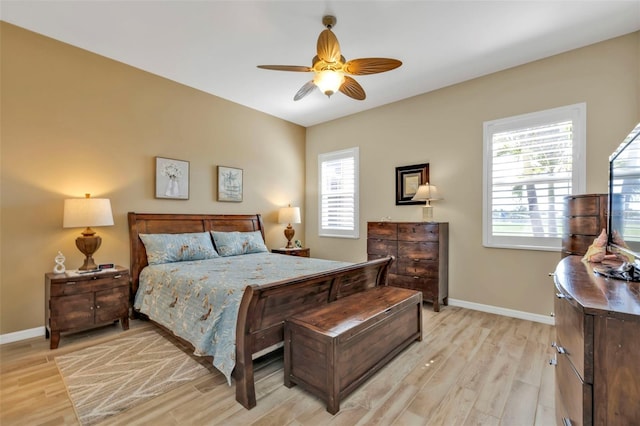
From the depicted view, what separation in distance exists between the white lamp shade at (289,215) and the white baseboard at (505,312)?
9.08ft

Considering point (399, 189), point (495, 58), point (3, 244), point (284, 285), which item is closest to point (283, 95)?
point (399, 189)

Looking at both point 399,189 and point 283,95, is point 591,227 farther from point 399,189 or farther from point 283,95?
point 283,95

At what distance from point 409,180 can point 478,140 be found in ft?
3.50

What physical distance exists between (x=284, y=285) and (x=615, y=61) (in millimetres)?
4005

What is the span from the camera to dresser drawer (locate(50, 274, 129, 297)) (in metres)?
2.79

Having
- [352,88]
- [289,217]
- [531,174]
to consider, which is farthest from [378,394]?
[289,217]

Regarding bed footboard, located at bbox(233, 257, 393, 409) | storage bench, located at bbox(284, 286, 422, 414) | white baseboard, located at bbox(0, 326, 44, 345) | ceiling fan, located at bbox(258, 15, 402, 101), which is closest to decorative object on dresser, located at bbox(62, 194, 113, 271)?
white baseboard, located at bbox(0, 326, 44, 345)

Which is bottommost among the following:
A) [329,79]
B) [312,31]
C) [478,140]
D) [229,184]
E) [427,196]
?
[427,196]

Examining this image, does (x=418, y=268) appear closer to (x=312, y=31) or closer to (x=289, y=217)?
(x=289, y=217)

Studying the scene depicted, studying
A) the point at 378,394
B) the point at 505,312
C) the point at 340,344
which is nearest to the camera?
the point at 340,344

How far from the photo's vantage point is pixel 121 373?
7.67 ft

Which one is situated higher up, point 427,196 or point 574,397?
point 427,196

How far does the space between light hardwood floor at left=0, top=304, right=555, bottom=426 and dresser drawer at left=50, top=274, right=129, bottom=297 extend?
52 cm

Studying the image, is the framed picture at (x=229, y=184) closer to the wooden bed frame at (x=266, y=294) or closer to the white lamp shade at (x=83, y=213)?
the wooden bed frame at (x=266, y=294)
